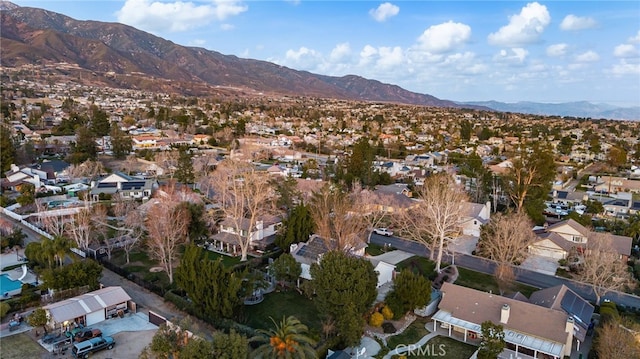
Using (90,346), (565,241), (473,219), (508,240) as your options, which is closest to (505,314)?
(508,240)

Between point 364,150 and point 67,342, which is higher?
point 364,150

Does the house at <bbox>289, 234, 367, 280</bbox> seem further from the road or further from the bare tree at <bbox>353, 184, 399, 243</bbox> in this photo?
the road

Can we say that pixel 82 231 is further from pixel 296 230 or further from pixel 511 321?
pixel 511 321

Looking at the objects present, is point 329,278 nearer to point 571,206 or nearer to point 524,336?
point 524,336

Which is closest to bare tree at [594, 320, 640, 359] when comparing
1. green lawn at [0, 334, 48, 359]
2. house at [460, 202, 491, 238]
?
house at [460, 202, 491, 238]

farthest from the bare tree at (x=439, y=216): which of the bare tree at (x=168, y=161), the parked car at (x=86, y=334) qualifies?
the bare tree at (x=168, y=161)

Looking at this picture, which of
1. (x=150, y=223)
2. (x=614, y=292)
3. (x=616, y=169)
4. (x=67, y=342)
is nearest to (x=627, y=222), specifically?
(x=614, y=292)
